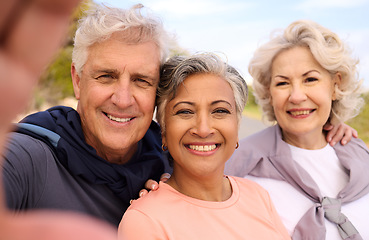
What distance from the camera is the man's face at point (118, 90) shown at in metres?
2.09

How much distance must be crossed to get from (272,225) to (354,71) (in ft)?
5.88

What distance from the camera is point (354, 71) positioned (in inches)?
129

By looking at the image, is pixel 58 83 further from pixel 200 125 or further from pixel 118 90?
pixel 200 125

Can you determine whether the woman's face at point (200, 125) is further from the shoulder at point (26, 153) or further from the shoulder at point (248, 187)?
the shoulder at point (26, 153)

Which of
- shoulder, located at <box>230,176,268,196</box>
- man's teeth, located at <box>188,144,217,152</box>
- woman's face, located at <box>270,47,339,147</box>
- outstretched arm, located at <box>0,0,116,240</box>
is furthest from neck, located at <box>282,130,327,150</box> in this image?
outstretched arm, located at <box>0,0,116,240</box>

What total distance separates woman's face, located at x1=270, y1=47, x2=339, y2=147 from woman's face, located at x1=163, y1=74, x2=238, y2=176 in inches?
40.6

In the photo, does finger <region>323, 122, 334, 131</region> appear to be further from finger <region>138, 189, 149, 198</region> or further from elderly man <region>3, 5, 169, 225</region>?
finger <region>138, 189, 149, 198</region>

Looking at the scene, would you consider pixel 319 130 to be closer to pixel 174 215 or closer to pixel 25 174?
pixel 174 215

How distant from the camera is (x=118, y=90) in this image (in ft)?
6.81

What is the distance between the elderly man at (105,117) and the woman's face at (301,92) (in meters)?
1.17

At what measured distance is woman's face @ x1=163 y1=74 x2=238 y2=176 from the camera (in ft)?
6.73

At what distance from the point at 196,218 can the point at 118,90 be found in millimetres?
810

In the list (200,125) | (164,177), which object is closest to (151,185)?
(164,177)

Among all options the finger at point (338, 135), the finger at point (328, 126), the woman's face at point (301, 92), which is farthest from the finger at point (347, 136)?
the woman's face at point (301, 92)
